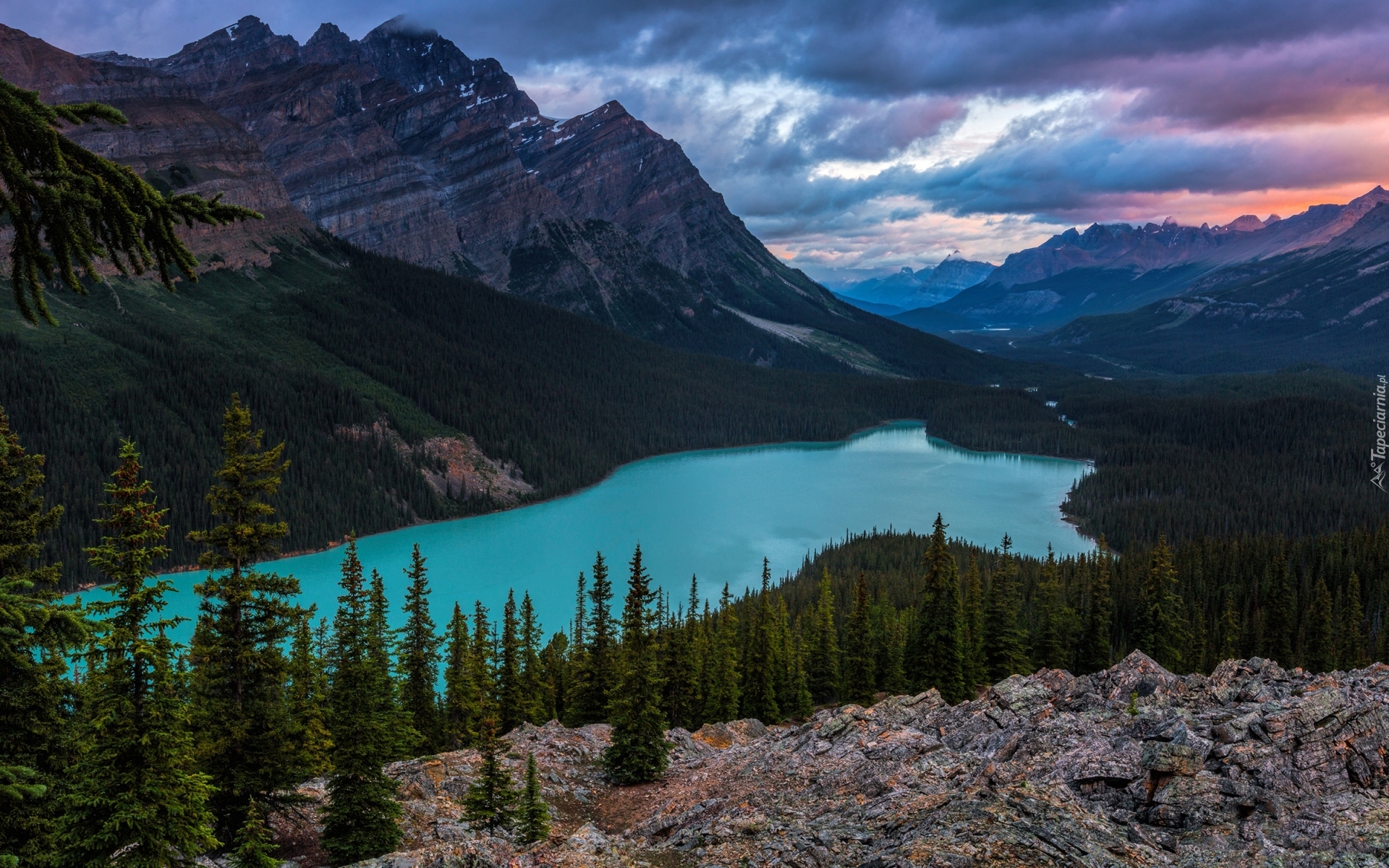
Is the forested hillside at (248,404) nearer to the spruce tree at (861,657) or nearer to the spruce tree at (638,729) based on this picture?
the spruce tree at (638,729)

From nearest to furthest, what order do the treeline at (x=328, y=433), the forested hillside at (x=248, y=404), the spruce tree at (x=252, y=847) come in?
1. the spruce tree at (x=252, y=847)
2. the forested hillside at (x=248, y=404)
3. the treeline at (x=328, y=433)

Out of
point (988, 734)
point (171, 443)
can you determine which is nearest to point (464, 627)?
point (988, 734)

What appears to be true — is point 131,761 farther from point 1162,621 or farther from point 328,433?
point 328,433

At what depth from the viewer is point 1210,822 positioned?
58.0ft

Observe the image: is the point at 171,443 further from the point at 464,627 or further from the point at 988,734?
the point at 988,734

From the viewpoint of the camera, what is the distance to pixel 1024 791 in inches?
713

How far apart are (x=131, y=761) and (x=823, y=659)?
1965 inches

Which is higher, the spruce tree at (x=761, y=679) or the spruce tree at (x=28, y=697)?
the spruce tree at (x=28, y=697)

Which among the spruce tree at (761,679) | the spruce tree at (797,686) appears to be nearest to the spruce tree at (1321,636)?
the spruce tree at (797,686)

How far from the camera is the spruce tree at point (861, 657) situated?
175 ft

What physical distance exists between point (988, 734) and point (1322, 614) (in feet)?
163

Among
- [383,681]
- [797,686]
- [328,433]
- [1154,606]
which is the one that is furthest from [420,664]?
[328,433]

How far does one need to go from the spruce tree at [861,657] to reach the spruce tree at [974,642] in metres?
6.01

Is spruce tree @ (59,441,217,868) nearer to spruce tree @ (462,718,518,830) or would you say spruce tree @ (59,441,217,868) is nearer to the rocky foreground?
the rocky foreground
